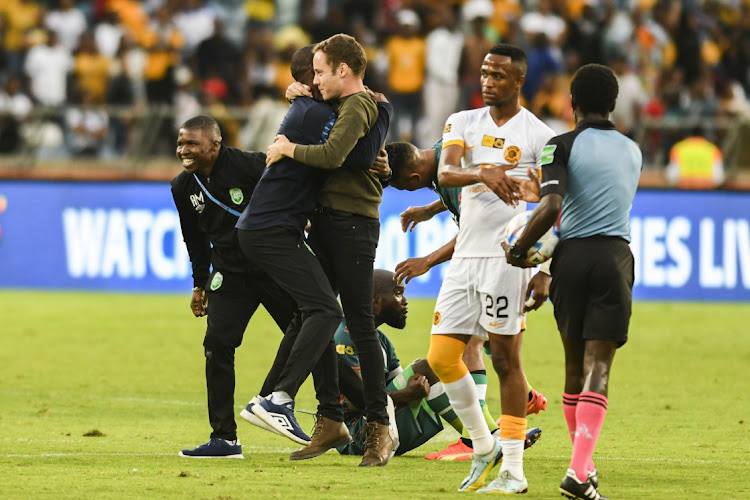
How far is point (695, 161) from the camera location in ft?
63.7

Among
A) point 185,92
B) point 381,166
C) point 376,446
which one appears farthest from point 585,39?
point 376,446

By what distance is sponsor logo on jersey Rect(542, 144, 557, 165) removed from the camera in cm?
651

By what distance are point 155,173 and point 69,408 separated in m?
9.89

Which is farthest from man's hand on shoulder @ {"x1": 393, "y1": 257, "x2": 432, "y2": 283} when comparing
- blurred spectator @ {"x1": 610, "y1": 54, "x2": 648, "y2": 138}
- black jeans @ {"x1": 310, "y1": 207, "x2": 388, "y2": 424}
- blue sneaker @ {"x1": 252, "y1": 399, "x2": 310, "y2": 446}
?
blurred spectator @ {"x1": 610, "y1": 54, "x2": 648, "y2": 138}

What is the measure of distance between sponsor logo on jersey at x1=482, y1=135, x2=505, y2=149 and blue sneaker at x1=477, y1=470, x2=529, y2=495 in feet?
5.41

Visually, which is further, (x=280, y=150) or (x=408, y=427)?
(x=408, y=427)

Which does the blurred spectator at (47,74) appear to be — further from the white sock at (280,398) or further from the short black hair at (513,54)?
the short black hair at (513,54)

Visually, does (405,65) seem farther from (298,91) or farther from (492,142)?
(492,142)

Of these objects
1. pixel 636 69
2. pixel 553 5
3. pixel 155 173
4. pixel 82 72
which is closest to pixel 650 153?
pixel 636 69

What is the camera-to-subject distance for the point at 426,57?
20.7 metres

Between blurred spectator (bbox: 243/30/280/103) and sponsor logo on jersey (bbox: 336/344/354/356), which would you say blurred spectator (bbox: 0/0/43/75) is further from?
sponsor logo on jersey (bbox: 336/344/354/356)

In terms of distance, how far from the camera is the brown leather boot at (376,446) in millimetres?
7562

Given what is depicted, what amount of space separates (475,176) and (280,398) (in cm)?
167

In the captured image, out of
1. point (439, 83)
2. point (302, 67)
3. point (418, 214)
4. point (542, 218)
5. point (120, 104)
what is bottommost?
point (542, 218)
